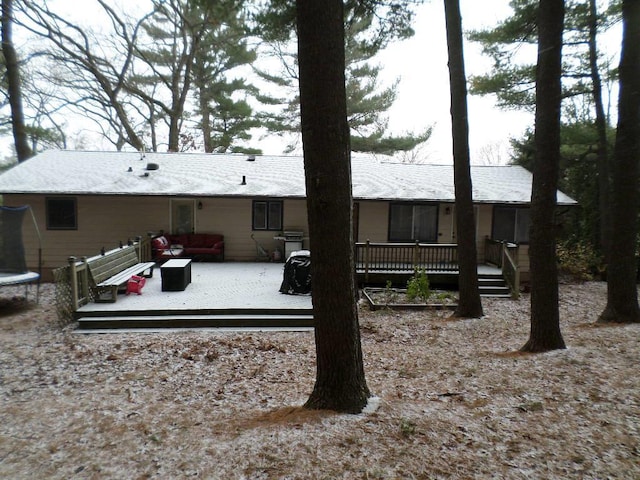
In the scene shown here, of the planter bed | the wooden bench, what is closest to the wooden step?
the wooden bench

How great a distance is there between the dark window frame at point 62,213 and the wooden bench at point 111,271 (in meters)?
3.89

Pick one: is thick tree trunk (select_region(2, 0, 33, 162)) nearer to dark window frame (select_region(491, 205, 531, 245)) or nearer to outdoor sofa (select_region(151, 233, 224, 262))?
outdoor sofa (select_region(151, 233, 224, 262))

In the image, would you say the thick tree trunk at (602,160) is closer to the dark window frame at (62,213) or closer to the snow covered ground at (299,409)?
the snow covered ground at (299,409)

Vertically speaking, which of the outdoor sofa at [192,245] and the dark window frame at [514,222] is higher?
the dark window frame at [514,222]

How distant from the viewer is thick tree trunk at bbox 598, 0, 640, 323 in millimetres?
6977

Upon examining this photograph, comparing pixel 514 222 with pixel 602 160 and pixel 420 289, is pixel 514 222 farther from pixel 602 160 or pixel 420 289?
pixel 420 289

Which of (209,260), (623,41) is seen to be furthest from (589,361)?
(209,260)

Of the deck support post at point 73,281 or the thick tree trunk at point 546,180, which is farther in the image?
the deck support post at point 73,281

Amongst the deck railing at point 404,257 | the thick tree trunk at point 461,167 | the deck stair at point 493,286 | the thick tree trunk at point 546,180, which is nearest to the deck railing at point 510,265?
the deck stair at point 493,286

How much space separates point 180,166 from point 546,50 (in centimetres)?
1270

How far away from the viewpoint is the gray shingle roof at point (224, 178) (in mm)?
12398

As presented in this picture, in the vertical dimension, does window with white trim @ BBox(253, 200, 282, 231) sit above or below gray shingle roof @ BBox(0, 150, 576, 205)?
below

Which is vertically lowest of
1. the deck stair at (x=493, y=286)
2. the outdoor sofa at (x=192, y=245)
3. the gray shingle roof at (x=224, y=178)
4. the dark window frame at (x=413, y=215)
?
the deck stair at (x=493, y=286)

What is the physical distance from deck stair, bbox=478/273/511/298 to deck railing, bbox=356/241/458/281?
83cm
